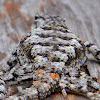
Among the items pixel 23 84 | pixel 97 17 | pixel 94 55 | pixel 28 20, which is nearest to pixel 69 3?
pixel 97 17

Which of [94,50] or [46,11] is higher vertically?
[46,11]

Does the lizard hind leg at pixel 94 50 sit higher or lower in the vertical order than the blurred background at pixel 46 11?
lower

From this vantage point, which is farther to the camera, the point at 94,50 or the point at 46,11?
the point at 46,11

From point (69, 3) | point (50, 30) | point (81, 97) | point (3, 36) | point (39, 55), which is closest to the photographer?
point (81, 97)

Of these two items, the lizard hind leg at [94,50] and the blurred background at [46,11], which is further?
the blurred background at [46,11]

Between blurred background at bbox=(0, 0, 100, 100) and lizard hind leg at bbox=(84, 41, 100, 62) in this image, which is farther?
blurred background at bbox=(0, 0, 100, 100)

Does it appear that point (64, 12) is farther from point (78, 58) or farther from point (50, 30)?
point (78, 58)

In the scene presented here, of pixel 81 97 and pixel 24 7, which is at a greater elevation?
pixel 24 7

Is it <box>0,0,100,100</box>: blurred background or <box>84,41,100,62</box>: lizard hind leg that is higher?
<box>0,0,100,100</box>: blurred background
